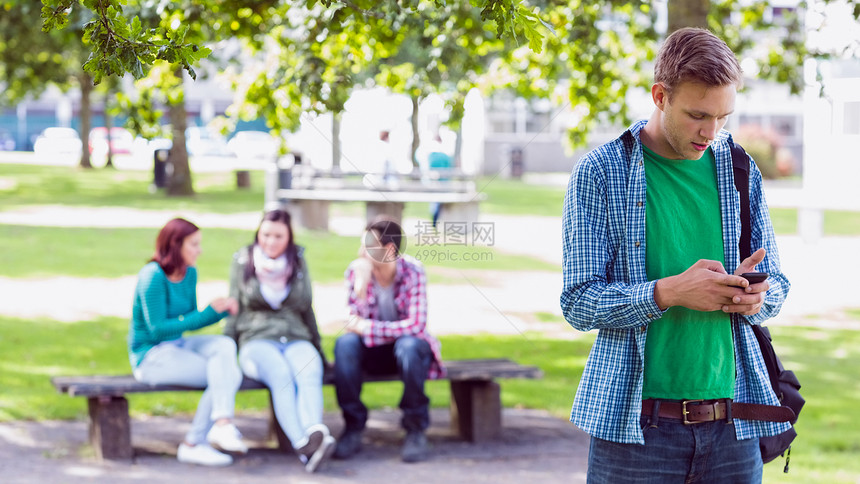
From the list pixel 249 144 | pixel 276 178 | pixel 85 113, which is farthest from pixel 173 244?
pixel 249 144

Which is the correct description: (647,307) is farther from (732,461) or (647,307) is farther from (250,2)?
(250,2)

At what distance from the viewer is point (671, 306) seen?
2.30 m

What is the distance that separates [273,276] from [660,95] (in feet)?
12.8

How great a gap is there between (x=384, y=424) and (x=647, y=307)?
4429 millimetres

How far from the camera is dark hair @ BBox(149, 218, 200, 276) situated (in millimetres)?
5754

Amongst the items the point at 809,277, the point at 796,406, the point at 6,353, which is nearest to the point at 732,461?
the point at 796,406

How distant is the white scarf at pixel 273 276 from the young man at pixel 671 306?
3.65 m

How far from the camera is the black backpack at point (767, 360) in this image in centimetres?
250

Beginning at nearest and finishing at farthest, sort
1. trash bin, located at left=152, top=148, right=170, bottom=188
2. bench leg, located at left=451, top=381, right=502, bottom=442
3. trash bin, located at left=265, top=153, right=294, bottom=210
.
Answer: bench leg, located at left=451, top=381, right=502, bottom=442, trash bin, located at left=265, top=153, right=294, bottom=210, trash bin, located at left=152, top=148, right=170, bottom=188

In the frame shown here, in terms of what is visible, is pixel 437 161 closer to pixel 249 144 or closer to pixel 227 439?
pixel 227 439

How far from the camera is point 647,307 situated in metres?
2.25

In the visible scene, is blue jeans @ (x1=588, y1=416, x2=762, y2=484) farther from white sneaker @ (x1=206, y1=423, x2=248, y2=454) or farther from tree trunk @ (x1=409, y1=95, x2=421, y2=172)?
tree trunk @ (x1=409, y1=95, x2=421, y2=172)

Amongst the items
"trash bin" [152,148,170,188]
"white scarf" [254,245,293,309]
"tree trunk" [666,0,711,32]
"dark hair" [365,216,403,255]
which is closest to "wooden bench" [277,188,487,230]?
"dark hair" [365,216,403,255]

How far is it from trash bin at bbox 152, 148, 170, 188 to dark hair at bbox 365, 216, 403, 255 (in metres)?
23.1
